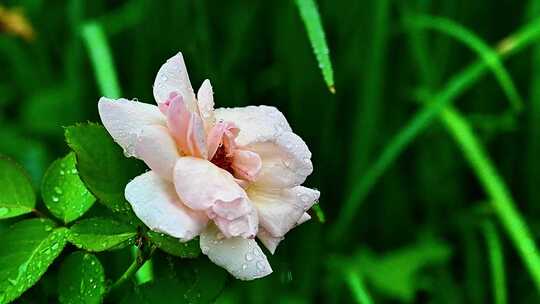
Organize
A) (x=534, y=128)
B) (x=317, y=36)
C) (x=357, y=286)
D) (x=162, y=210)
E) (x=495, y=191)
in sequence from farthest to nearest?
1. (x=534, y=128)
2. (x=495, y=191)
3. (x=357, y=286)
4. (x=317, y=36)
5. (x=162, y=210)

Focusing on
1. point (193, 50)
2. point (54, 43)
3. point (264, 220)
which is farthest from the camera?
point (54, 43)

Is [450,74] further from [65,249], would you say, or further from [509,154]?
[65,249]

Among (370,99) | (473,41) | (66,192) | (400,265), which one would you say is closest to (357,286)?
(400,265)

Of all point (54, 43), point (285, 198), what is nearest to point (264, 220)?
point (285, 198)

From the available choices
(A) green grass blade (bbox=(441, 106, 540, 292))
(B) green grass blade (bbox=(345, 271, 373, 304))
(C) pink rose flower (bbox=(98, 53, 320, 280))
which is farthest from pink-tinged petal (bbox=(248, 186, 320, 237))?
(A) green grass blade (bbox=(441, 106, 540, 292))

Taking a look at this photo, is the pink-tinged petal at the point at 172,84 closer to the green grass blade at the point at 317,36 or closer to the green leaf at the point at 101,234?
the green leaf at the point at 101,234

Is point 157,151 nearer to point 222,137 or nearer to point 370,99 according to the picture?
point 222,137
